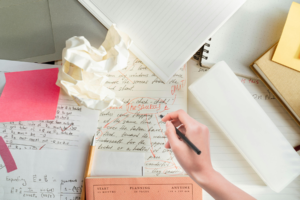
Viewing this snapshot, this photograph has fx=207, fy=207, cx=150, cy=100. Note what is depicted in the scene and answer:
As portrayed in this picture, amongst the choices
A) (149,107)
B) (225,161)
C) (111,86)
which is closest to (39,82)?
(111,86)

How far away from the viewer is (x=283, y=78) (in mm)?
553

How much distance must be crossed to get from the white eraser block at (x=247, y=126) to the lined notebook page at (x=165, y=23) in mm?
91

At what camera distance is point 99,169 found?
566 mm

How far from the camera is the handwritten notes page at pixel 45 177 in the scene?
1.84 ft

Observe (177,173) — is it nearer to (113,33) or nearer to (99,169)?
(99,169)

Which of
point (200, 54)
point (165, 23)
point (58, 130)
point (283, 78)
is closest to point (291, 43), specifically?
point (283, 78)

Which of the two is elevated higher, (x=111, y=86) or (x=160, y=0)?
(x=160, y=0)

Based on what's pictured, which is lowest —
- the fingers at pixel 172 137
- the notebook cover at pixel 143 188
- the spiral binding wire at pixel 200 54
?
the notebook cover at pixel 143 188

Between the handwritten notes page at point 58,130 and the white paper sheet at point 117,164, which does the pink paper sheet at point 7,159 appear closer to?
the handwritten notes page at point 58,130

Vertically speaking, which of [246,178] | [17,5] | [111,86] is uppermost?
[17,5]

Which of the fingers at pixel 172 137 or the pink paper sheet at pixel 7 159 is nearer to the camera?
the fingers at pixel 172 137

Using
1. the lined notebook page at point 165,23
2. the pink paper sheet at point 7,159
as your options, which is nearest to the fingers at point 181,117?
the lined notebook page at point 165,23

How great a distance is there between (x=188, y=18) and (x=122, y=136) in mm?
368

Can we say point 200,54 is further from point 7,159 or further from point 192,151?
point 7,159
